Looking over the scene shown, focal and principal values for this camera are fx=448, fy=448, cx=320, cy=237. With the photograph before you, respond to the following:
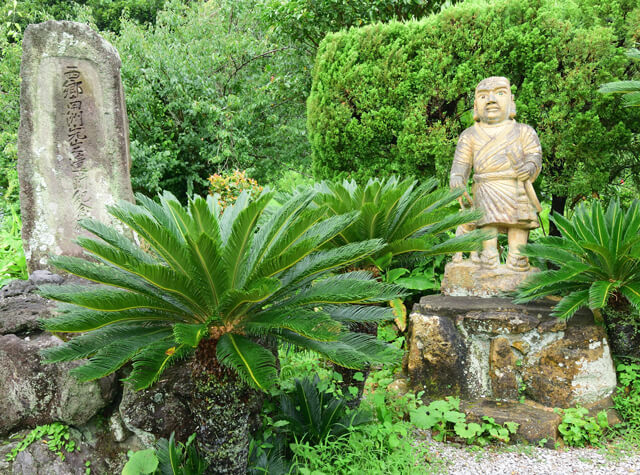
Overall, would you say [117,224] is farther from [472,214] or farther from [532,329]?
[532,329]

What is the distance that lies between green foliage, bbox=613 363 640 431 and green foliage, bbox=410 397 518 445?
3.22 feet

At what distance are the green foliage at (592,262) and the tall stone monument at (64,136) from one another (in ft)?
13.8

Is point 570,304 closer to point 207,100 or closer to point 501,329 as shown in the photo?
point 501,329

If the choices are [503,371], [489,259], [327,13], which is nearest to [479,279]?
[489,259]

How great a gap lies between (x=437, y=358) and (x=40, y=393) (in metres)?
3.00

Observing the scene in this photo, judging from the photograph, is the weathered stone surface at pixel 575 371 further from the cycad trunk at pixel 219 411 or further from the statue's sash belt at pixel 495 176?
the cycad trunk at pixel 219 411

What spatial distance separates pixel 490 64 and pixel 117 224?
4744 millimetres

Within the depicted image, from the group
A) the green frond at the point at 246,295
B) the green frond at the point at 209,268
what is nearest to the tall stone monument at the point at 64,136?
the green frond at the point at 209,268

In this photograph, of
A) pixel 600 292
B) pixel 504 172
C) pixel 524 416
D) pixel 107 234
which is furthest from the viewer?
pixel 504 172

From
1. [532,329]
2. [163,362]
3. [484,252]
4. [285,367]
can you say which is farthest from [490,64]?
[163,362]

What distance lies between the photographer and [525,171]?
418 cm

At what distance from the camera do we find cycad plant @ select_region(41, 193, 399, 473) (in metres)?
2.14

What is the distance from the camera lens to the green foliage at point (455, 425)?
3.36 m

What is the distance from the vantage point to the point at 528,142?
4.27m
